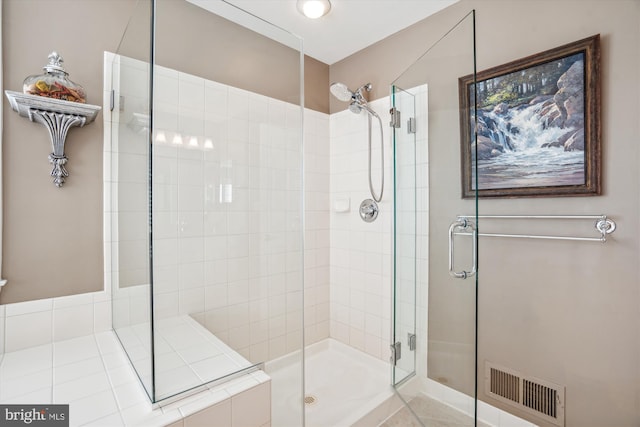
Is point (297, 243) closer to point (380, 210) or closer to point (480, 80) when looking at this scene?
point (380, 210)

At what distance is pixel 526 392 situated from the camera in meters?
1.61

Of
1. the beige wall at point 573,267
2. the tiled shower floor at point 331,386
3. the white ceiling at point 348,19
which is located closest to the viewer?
the tiled shower floor at point 331,386

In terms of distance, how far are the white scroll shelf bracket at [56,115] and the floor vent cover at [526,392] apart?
2407mm

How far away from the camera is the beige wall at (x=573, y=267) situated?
134cm

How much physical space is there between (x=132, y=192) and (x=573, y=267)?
2.01m

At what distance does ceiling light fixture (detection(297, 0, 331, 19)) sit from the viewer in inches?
72.6

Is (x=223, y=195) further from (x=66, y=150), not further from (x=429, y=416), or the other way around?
(x=429, y=416)

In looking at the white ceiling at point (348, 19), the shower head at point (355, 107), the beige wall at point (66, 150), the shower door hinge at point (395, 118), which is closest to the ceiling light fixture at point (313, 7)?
the white ceiling at point (348, 19)

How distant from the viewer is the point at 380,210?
234cm

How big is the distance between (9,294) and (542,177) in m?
2.53

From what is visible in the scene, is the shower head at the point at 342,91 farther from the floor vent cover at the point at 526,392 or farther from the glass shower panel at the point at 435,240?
the floor vent cover at the point at 526,392
